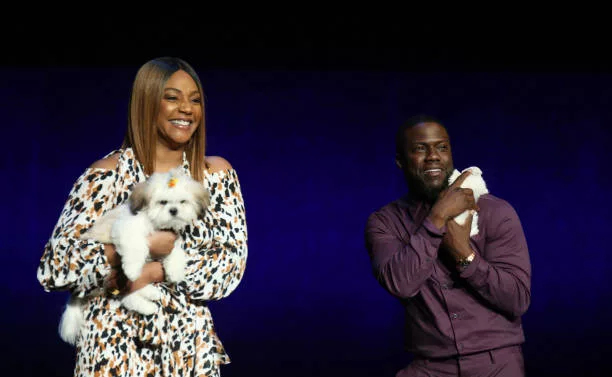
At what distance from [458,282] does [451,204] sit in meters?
0.28

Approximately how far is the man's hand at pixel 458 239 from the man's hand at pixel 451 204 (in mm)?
33

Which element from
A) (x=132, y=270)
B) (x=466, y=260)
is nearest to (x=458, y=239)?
(x=466, y=260)

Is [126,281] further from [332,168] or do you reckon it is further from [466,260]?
[332,168]

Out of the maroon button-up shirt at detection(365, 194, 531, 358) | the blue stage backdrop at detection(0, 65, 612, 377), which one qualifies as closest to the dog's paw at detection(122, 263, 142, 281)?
the maroon button-up shirt at detection(365, 194, 531, 358)

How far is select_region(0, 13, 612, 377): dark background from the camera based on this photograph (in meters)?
5.80

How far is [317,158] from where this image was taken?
21.3 ft

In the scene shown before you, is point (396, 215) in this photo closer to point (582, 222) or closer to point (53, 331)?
point (582, 222)

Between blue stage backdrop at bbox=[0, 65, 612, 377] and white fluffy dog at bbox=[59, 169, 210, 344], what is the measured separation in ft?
12.5

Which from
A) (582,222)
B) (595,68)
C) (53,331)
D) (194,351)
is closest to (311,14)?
(595,68)

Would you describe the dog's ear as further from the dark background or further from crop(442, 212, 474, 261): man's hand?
the dark background

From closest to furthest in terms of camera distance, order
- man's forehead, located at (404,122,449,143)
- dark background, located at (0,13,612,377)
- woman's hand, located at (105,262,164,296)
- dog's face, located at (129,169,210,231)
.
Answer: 1. woman's hand, located at (105,262,164,296)
2. dog's face, located at (129,169,210,231)
3. man's forehead, located at (404,122,449,143)
4. dark background, located at (0,13,612,377)

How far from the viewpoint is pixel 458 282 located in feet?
8.50

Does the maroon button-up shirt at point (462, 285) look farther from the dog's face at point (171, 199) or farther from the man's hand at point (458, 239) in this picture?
the dog's face at point (171, 199)

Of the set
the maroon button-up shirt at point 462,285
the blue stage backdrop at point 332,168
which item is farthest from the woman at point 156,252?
the blue stage backdrop at point 332,168
